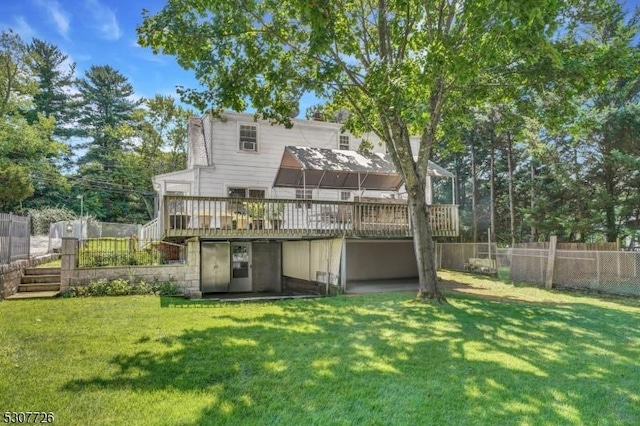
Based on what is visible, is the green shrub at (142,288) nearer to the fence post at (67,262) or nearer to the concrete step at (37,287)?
the fence post at (67,262)

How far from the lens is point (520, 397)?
4129 mm

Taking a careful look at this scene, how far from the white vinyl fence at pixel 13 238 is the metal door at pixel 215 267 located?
541cm

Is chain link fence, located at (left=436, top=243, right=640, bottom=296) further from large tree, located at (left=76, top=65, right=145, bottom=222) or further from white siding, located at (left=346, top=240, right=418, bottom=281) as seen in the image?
large tree, located at (left=76, top=65, right=145, bottom=222)

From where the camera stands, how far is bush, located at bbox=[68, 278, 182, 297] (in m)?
10.7

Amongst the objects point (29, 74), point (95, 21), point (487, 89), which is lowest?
point (487, 89)

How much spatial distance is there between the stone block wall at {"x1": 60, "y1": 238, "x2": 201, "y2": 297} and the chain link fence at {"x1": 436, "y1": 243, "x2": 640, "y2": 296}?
1127 cm

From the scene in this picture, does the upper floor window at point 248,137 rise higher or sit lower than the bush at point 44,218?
higher

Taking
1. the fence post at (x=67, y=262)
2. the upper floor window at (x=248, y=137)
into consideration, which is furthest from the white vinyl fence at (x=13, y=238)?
the upper floor window at (x=248, y=137)

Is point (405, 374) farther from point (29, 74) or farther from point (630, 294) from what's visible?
point (29, 74)

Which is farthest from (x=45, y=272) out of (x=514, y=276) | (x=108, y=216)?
(x=108, y=216)

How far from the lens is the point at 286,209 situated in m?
12.9

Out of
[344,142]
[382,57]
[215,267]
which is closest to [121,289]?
[215,267]

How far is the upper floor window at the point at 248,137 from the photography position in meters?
16.1

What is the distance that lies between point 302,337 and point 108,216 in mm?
36086
